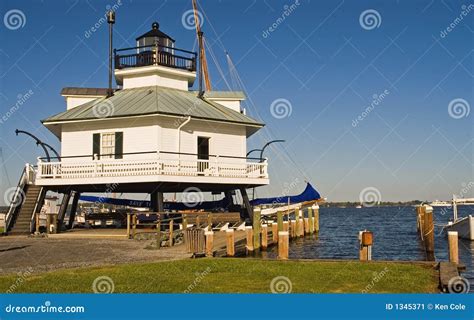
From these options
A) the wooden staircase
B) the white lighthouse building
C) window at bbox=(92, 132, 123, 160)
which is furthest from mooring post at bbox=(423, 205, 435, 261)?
the wooden staircase

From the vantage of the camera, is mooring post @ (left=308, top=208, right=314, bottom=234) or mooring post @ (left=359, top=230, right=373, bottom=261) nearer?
mooring post @ (left=359, top=230, right=373, bottom=261)

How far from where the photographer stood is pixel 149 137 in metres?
30.7

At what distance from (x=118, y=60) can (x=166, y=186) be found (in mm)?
9870

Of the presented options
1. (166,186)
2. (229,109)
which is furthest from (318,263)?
(229,109)

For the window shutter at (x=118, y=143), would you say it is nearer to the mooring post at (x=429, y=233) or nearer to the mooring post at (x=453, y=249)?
the mooring post at (x=429, y=233)

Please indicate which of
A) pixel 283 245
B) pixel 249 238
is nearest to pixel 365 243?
pixel 283 245

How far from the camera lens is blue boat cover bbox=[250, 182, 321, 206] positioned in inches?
1628

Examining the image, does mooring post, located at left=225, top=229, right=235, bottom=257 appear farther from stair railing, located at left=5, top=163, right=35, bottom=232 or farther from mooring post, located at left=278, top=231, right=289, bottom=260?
stair railing, located at left=5, top=163, right=35, bottom=232

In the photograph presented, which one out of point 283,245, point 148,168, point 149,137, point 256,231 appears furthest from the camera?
point 149,137

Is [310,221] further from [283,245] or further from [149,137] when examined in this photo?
[283,245]

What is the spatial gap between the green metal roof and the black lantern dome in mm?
2939

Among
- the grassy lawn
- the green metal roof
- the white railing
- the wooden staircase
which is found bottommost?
the grassy lawn

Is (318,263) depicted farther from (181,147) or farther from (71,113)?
(71,113)

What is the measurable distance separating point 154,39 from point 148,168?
1033 cm
